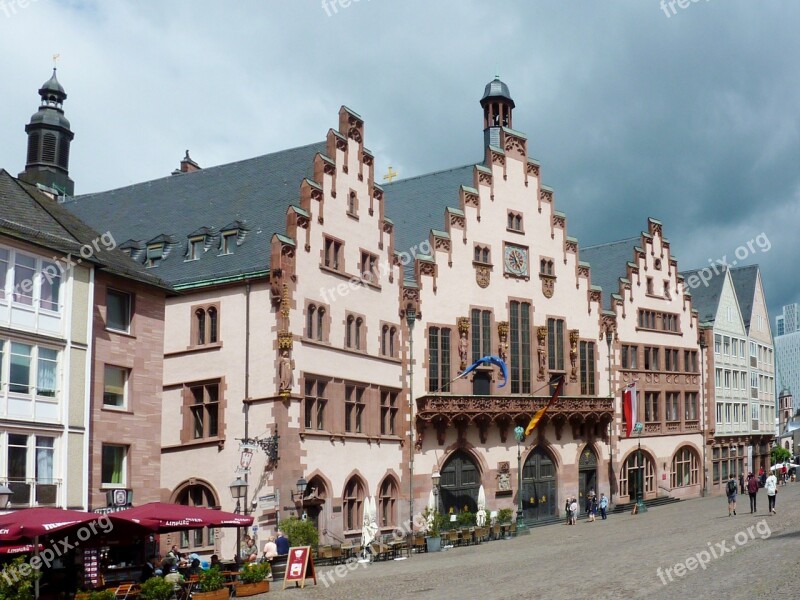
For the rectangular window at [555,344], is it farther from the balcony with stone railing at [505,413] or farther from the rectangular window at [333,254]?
the rectangular window at [333,254]

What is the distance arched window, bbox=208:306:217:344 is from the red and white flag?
26.8 metres

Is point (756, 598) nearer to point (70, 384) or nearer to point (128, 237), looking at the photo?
point (70, 384)

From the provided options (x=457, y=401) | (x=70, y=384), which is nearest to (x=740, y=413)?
(x=457, y=401)

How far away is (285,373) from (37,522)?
1929 centimetres

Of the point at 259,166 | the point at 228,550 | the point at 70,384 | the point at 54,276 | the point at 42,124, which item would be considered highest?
the point at 42,124

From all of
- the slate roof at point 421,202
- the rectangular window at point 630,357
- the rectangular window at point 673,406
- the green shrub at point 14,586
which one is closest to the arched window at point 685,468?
the rectangular window at point 673,406

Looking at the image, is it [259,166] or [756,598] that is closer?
[756,598]

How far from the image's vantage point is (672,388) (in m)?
74.5

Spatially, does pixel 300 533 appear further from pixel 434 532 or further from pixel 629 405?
pixel 629 405

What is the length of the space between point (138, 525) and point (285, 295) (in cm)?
1701

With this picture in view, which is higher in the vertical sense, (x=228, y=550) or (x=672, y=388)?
(x=672, y=388)

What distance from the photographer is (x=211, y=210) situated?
2194 inches

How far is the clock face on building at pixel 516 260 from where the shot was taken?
62.1 m

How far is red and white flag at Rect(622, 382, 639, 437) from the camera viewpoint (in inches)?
2586
